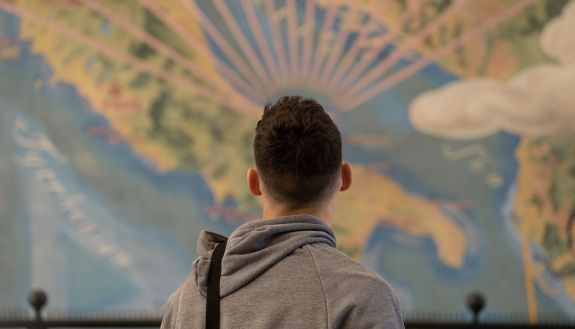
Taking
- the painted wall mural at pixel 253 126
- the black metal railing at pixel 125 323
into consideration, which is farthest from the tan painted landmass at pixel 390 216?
the black metal railing at pixel 125 323

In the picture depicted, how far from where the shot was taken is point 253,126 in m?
5.09

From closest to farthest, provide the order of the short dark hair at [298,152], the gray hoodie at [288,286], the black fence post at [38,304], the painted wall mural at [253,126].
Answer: the gray hoodie at [288,286] → the short dark hair at [298,152] → the black fence post at [38,304] → the painted wall mural at [253,126]

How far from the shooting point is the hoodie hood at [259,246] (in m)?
1.51

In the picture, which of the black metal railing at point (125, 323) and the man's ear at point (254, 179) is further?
the black metal railing at point (125, 323)

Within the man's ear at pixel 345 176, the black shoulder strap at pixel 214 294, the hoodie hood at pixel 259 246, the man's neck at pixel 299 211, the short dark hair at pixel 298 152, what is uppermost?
the short dark hair at pixel 298 152

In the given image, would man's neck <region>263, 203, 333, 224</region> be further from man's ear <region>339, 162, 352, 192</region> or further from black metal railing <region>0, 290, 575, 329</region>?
black metal railing <region>0, 290, 575, 329</region>

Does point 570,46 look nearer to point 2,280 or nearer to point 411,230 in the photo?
point 411,230

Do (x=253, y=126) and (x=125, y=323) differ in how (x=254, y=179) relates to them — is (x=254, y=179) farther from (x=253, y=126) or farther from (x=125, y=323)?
(x=253, y=126)

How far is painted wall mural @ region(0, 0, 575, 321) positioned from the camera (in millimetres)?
4910

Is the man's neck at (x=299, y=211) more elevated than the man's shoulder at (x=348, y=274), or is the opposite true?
the man's neck at (x=299, y=211)

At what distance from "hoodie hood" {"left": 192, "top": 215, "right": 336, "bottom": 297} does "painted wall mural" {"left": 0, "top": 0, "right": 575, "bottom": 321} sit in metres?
3.44

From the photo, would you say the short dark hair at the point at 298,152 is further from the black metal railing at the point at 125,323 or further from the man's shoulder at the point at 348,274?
the black metal railing at the point at 125,323

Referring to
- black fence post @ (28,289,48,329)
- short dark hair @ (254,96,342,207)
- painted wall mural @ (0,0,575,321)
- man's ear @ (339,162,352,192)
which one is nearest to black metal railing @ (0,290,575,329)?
black fence post @ (28,289,48,329)

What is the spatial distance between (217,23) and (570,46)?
7.26ft
